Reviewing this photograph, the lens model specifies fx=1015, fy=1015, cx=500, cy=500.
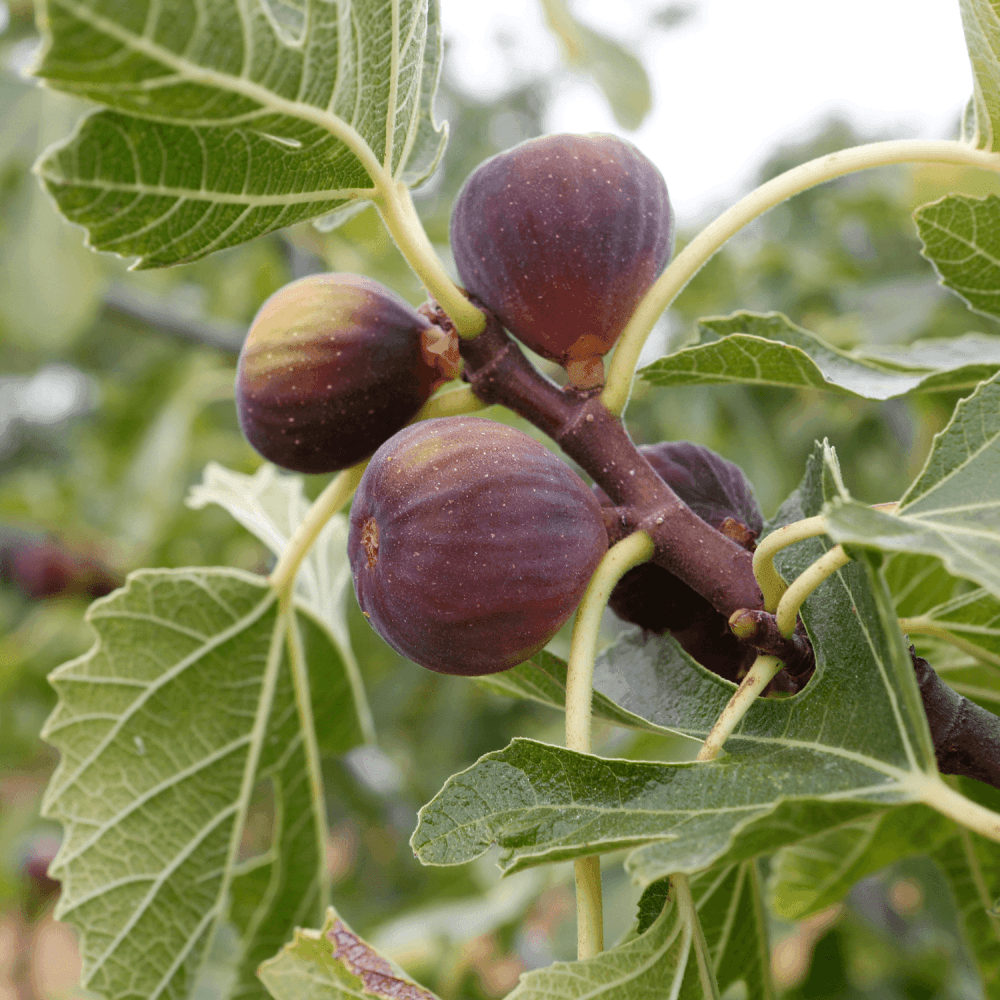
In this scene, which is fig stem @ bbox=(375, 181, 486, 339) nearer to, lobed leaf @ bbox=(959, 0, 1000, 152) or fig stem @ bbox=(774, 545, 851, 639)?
fig stem @ bbox=(774, 545, 851, 639)

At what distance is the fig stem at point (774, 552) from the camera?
76 centimetres

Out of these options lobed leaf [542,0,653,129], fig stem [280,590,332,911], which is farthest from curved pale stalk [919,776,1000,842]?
lobed leaf [542,0,653,129]

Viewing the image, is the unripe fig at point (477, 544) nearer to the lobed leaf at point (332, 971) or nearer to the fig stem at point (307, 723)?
the lobed leaf at point (332, 971)

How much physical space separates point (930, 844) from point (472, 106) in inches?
246

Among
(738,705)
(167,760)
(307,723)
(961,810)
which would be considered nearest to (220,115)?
(738,705)

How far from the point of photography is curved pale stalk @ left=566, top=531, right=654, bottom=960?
29.3 inches

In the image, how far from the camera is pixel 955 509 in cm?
74

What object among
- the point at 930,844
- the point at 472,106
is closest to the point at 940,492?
the point at 930,844

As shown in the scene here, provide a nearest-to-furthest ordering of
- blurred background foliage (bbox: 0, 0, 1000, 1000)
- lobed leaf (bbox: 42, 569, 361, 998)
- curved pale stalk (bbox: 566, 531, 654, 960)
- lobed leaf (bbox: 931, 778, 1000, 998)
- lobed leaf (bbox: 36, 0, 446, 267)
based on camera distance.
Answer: lobed leaf (bbox: 36, 0, 446, 267) → curved pale stalk (bbox: 566, 531, 654, 960) → lobed leaf (bbox: 42, 569, 361, 998) → lobed leaf (bbox: 931, 778, 1000, 998) → blurred background foliage (bbox: 0, 0, 1000, 1000)

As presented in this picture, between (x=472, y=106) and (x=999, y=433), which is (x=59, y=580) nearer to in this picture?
(x=472, y=106)

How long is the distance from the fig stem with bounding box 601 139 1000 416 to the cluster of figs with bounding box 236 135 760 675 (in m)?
A: 0.03

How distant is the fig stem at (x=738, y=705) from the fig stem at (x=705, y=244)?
261 millimetres

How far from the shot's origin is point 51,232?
9.13ft

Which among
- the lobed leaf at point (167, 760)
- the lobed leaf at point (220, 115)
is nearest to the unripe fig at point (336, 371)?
the lobed leaf at point (220, 115)
